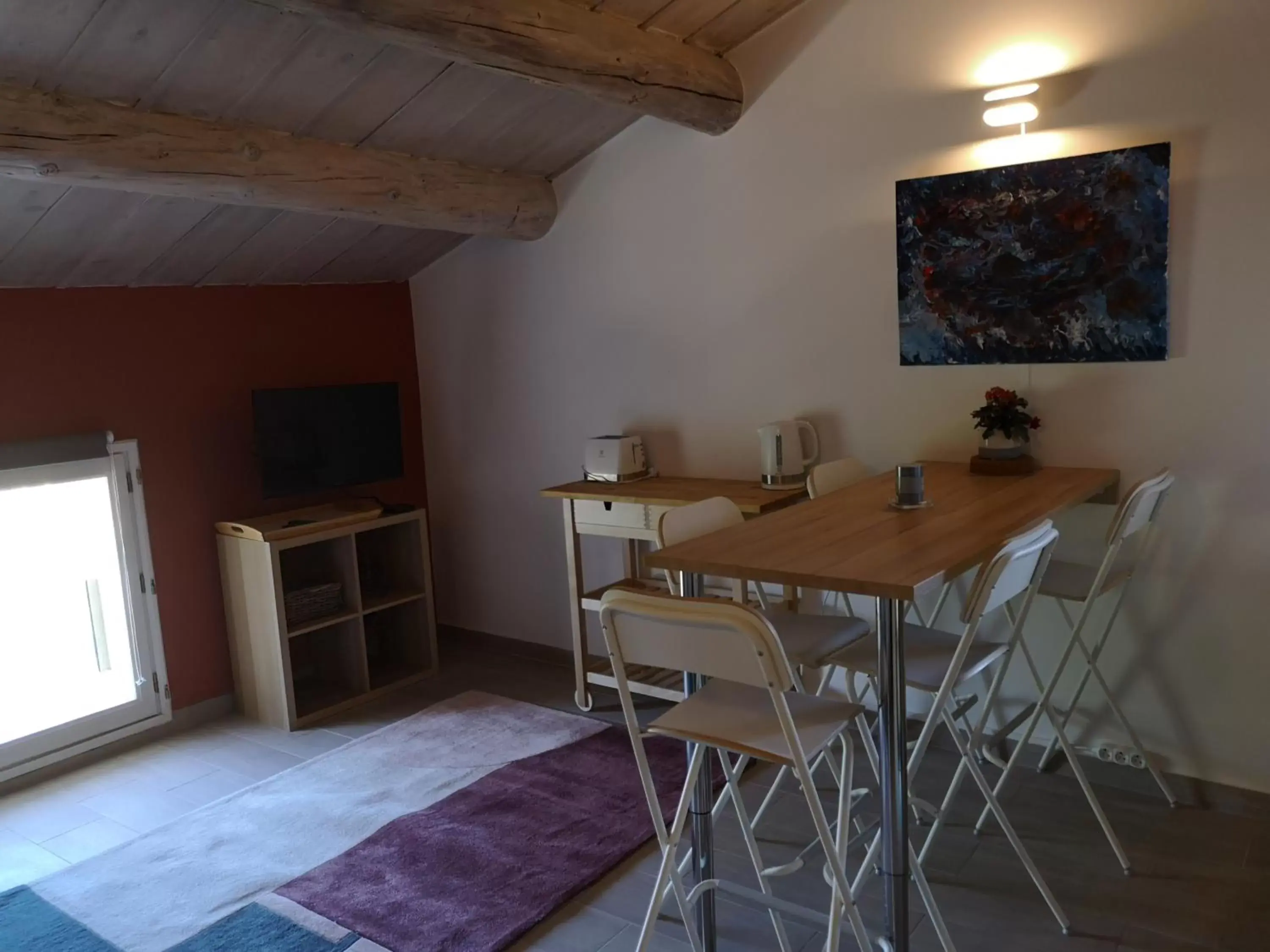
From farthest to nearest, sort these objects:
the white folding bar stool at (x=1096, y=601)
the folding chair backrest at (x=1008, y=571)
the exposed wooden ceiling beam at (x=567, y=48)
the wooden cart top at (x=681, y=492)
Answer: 1. the wooden cart top at (x=681, y=492)
2. the white folding bar stool at (x=1096, y=601)
3. the exposed wooden ceiling beam at (x=567, y=48)
4. the folding chair backrest at (x=1008, y=571)

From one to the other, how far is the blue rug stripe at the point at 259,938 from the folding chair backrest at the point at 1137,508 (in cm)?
223

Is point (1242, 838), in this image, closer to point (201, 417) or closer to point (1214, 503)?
point (1214, 503)

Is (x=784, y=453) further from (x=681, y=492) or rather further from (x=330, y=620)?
(x=330, y=620)

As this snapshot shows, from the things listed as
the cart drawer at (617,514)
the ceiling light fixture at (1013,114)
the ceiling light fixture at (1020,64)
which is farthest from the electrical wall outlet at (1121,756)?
the ceiling light fixture at (1020,64)

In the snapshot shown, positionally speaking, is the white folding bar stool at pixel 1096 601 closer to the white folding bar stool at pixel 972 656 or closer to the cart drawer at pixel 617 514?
the white folding bar stool at pixel 972 656

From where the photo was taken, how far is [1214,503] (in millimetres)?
2980

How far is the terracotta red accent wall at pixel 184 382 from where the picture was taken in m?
3.65

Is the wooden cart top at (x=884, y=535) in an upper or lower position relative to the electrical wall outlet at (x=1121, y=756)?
upper

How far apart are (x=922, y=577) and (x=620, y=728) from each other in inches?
85.4

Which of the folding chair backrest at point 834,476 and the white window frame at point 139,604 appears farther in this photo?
the white window frame at point 139,604

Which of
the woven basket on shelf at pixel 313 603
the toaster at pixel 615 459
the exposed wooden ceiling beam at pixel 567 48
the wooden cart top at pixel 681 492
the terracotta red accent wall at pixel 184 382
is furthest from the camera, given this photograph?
the woven basket on shelf at pixel 313 603

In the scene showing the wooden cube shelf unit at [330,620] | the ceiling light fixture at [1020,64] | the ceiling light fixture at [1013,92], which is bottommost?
the wooden cube shelf unit at [330,620]

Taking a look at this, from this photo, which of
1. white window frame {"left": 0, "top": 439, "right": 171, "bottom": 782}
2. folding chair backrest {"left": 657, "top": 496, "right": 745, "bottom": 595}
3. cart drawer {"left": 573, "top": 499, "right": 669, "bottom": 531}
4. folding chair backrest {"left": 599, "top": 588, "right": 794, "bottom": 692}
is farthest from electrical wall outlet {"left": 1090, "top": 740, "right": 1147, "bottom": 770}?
white window frame {"left": 0, "top": 439, "right": 171, "bottom": 782}

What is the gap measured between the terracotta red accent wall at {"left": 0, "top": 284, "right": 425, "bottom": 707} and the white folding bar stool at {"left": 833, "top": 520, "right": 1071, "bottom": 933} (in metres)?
2.73
